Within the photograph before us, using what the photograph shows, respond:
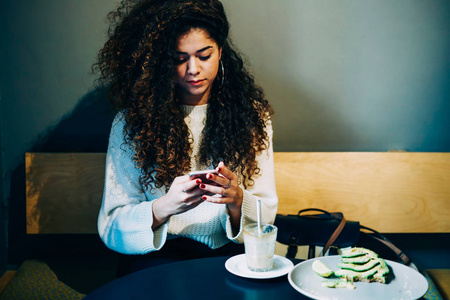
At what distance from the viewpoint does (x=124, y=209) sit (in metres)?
1.24

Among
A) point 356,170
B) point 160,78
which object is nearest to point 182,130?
point 160,78

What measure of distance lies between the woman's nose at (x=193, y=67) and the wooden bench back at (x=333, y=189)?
23.8 inches

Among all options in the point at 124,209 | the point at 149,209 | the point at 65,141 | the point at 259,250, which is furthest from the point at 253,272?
the point at 65,141

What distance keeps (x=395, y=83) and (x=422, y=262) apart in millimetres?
878

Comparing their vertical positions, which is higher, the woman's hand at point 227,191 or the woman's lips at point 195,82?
the woman's lips at point 195,82

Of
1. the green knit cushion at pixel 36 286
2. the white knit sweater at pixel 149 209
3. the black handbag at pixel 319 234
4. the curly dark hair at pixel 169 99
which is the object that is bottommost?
the green knit cushion at pixel 36 286

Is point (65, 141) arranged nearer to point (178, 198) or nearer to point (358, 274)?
point (178, 198)

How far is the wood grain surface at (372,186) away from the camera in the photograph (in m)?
1.67

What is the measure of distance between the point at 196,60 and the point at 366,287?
83 cm

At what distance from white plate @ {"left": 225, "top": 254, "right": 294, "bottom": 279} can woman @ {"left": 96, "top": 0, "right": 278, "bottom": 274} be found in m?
0.24

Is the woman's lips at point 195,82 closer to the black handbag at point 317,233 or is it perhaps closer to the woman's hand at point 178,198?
the woman's hand at point 178,198

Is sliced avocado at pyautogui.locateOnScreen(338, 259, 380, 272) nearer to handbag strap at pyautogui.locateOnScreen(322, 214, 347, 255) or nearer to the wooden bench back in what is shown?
handbag strap at pyautogui.locateOnScreen(322, 214, 347, 255)

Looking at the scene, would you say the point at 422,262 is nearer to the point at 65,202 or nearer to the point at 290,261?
the point at 290,261

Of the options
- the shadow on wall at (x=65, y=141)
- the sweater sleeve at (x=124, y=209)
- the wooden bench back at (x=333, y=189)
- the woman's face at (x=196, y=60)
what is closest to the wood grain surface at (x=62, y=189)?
the wooden bench back at (x=333, y=189)
